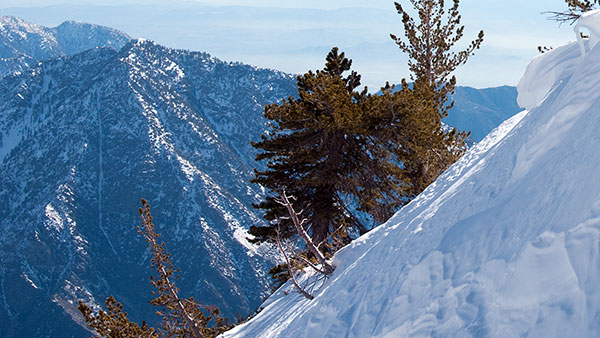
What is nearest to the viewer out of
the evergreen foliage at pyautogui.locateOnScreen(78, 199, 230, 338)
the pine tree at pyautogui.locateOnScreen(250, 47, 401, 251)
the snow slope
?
the snow slope

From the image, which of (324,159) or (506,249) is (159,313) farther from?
(506,249)

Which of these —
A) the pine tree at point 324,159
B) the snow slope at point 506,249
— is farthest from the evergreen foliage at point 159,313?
the snow slope at point 506,249

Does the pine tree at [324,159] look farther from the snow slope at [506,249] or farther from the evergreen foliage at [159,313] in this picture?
the snow slope at [506,249]

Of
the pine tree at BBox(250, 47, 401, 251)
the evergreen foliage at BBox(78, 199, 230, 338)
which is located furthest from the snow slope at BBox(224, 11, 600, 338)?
the pine tree at BBox(250, 47, 401, 251)

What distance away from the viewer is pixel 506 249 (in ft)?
20.6

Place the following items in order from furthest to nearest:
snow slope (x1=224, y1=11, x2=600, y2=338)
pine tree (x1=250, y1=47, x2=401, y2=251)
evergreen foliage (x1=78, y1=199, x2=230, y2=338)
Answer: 1. pine tree (x1=250, y1=47, x2=401, y2=251)
2. evergreen foliage (x1=78, y1=199, x2=230, y2=338)
3. snow slope (x1=224, y1=11, x2=600, y2=338)

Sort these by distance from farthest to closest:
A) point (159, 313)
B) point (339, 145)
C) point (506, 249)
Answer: point (339, 145) → point (159, 313) → point (506, 249)

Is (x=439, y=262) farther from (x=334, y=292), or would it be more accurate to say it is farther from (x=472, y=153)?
(x=472, y=153)

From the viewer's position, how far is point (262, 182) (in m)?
19.4

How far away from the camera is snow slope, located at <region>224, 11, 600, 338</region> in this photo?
5281mm

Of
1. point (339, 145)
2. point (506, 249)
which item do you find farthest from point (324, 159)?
point (506, 249)

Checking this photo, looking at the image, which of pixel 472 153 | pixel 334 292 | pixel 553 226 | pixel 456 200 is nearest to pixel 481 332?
pixel 553 226

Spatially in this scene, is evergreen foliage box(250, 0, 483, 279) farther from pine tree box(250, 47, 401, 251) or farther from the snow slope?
the snow slope

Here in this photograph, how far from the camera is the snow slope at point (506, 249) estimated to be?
5281 millimetres
